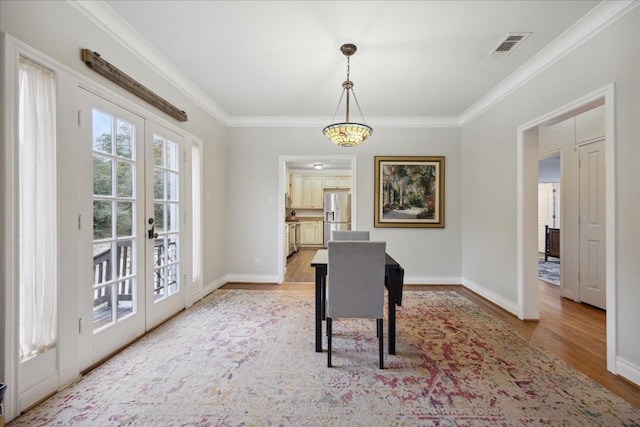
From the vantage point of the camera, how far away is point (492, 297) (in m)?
3.44

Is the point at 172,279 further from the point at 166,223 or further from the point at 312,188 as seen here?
the point at 312,188

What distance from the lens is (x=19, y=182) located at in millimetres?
1481

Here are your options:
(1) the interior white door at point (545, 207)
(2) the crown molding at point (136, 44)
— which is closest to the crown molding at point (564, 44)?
(2) the crown molding at point (136, 44)

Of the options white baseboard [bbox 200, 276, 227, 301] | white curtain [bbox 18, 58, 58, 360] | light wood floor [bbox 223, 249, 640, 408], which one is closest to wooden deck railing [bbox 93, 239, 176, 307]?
white curtain [bbox 18, 58, 58, 360]

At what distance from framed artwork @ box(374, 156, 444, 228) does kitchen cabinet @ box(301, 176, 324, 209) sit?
4158 millimetres

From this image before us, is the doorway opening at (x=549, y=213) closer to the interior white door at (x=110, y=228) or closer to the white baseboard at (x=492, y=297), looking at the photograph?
the white baseboard at (x=492, y=297)

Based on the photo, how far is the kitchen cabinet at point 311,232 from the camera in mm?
8367

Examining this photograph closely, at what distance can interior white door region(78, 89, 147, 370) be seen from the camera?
189 cm

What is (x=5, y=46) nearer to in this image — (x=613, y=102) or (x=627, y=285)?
(x=613, y=102)

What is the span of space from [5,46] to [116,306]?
5.92 ft

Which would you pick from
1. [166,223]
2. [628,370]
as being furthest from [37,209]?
[628,370]

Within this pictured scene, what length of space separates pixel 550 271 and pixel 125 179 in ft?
22.9

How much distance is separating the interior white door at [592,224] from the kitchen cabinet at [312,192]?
589 centimetres

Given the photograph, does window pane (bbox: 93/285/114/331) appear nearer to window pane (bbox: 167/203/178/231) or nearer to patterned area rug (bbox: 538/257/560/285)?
window pane (bbox: 167/203/178/231)
